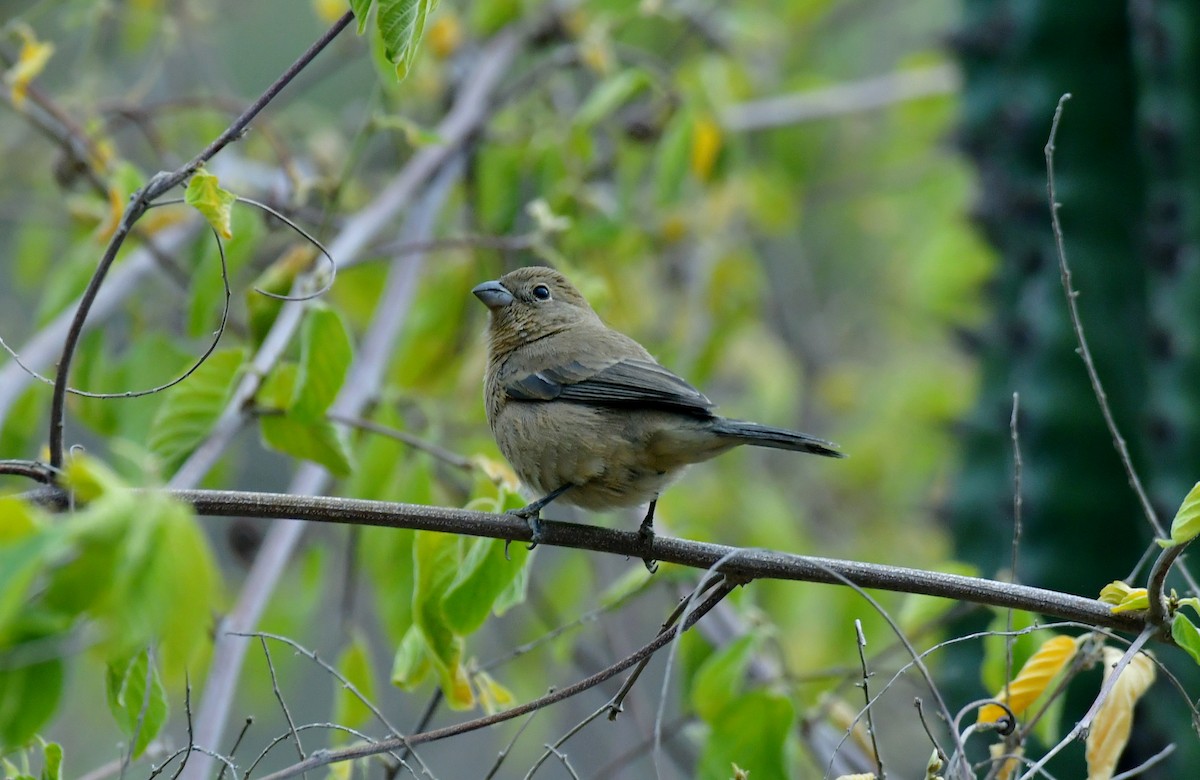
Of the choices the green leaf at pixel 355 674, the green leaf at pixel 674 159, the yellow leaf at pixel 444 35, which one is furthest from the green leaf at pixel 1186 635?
the yellow leaf at pixel 444 35

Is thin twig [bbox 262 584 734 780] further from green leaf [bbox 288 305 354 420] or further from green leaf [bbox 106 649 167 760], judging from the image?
green leaf [bbox 288 305 354 420]

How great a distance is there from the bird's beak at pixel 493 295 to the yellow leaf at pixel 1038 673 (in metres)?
2.07

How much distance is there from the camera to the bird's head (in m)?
3.80

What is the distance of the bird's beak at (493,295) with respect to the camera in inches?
151

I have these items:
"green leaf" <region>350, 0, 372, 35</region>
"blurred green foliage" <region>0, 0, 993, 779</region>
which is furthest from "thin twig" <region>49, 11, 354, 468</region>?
"blurred green foliage" <region>0, 0, 993, 779</region>

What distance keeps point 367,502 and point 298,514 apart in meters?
0.13

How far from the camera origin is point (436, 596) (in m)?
2.35

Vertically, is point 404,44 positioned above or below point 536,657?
above

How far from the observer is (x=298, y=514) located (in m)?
2.05

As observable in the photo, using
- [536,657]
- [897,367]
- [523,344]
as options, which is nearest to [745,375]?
[897,367]

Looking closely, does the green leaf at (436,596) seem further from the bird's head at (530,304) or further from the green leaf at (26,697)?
the bird's head at (530,304)

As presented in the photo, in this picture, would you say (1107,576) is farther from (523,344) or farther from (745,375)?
(745,375)

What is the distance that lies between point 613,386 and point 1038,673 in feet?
4.45

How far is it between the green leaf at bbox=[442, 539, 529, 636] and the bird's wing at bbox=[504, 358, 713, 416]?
895mm
